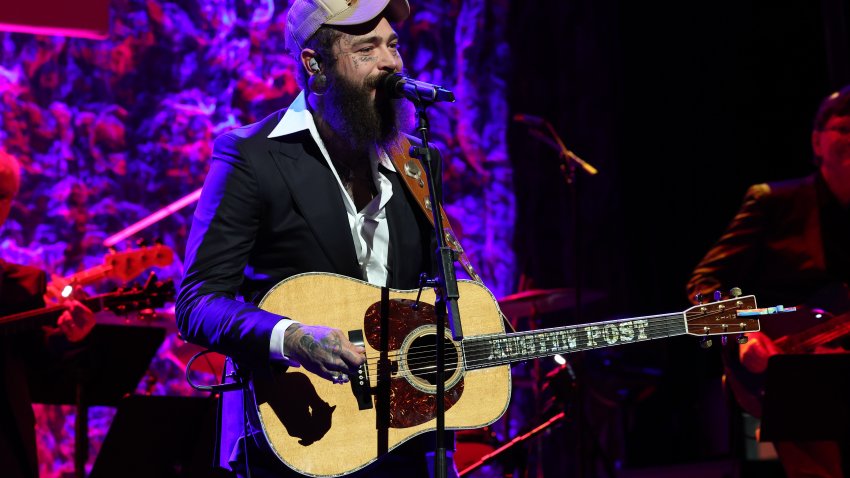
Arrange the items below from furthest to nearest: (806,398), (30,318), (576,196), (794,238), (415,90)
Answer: (576,196)
(794,238)
(30,318)
(806,398)
(415,90)

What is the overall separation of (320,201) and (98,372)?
302 centimetres

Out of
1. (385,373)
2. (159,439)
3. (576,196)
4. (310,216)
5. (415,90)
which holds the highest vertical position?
(576,196)

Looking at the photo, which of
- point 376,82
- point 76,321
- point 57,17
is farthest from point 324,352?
point 57,17

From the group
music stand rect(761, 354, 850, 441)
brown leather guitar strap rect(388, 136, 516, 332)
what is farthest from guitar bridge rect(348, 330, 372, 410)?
music stand rect(761, 354, 850, 441)

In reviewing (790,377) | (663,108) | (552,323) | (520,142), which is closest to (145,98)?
(520,142)

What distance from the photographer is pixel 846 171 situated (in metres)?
5.36

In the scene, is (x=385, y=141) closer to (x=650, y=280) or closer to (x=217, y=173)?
(x=217, y=173)

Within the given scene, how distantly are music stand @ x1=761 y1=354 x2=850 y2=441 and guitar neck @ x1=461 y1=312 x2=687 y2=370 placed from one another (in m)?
1.48

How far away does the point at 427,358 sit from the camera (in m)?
3.06

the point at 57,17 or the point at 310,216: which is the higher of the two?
the point at 57,17

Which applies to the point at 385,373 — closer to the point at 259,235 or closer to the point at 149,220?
the point at 259,235

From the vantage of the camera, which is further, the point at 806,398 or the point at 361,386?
the point at 806,398

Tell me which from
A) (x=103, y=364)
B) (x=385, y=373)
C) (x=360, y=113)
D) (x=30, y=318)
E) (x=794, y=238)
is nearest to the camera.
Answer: (x=385, y=373)

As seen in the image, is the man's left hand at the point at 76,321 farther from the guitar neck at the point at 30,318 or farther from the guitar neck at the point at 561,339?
the guitar neck at the point at 561,339
